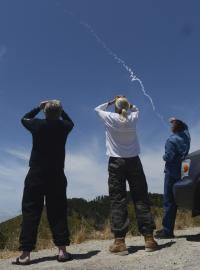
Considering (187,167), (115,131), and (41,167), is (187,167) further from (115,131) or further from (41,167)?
(41,167)

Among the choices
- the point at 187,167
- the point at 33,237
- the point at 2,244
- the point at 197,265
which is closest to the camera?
the point at 197,265

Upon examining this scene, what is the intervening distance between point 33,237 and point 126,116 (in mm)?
1840

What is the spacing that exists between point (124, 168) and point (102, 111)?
0.77m

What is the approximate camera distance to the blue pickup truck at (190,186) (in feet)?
22.8

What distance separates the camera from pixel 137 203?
668 cm

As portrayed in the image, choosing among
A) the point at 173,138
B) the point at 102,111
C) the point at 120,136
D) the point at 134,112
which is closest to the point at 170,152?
the point at 173,138

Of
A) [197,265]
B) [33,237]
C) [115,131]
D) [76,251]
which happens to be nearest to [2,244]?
[76,251]

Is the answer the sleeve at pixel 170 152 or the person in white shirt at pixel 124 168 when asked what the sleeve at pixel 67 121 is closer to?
the person in white shirt at pixel 124 168

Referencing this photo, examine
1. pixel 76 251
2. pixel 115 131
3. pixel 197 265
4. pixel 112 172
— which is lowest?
pixel 197 265

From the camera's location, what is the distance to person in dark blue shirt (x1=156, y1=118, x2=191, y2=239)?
7.70 metres

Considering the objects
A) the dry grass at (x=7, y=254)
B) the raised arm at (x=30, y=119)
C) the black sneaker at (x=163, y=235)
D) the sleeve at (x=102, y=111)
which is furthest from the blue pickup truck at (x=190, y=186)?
the dry grass at (x=7, y=254)

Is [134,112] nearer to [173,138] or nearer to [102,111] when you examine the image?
[102,111]

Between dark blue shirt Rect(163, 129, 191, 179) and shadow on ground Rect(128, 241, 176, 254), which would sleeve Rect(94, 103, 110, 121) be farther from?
shadow on ground Rect(128, 241, 176, 254)

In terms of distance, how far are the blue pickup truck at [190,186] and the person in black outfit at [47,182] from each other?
1575 mm
